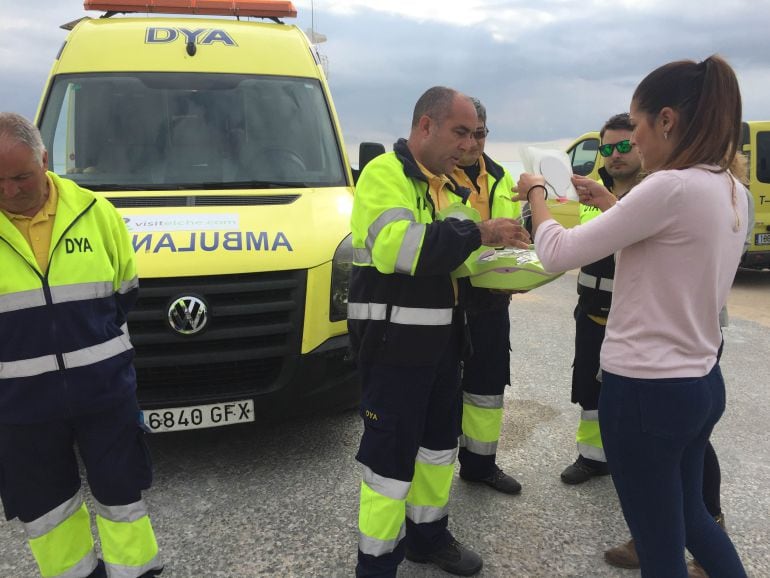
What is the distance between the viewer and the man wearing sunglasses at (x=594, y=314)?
3018 mm

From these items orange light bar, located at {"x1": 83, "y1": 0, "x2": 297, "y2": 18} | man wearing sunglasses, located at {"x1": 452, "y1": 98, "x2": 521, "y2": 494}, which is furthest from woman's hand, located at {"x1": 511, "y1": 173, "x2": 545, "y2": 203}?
orange light bar, located at {"x1": 83, "y1": 0, "x2": 297, "y2": 18}

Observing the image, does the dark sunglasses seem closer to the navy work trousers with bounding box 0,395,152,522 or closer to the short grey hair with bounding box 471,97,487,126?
the short grey hair with bounding box 471,97,487,126

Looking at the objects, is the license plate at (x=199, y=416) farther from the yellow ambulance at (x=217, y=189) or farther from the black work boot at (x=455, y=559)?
the black work boot at (x=455, y=559)

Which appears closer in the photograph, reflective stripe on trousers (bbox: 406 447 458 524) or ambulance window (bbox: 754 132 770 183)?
reflective stripe on trousers (bbox: 406 447 458 524)

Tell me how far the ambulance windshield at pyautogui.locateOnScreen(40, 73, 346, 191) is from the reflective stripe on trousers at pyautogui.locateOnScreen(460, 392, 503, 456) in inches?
63.9

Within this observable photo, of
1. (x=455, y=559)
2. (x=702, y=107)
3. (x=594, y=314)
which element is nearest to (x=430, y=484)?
(x=455, y=559)

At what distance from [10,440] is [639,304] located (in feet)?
6.51

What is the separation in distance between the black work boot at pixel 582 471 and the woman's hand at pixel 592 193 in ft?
5.56

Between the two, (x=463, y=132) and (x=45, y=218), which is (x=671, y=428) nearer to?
(x=463, y=132)

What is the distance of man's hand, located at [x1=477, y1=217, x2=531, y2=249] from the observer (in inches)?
79.7

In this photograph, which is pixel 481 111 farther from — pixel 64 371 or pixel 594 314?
pixel 64 371

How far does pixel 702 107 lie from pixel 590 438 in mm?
2114

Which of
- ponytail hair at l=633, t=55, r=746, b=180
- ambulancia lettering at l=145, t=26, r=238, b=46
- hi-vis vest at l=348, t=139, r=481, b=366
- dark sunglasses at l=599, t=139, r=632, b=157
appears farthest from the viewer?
ambulancia lettering at l=145, t=26, r=238, b=46

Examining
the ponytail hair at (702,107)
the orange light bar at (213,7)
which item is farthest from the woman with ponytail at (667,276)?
the orange light bar at (213,7)
